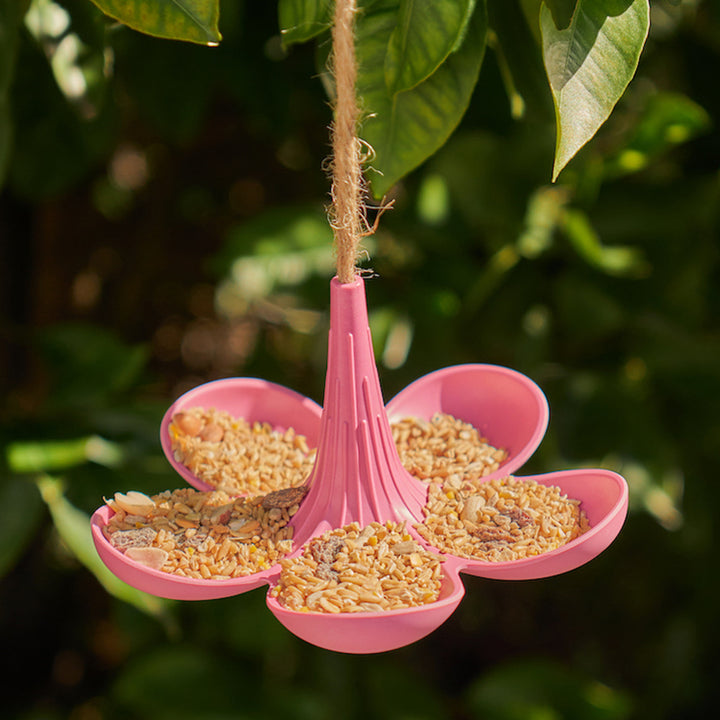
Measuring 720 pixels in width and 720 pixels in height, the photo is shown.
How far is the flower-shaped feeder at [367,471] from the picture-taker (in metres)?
0.37

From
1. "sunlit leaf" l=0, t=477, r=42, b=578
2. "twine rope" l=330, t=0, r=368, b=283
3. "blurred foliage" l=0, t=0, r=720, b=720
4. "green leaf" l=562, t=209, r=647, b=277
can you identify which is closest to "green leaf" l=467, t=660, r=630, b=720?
"blurred foliage" l=0, t=0, r=720, b=720

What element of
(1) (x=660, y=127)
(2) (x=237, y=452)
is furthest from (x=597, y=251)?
(2) (x=237, y=452)

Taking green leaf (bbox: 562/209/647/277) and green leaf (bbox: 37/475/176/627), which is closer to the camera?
green leaf (bbox: 37/475/176/627)

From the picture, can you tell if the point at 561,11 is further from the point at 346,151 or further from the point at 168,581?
the point at 168,581

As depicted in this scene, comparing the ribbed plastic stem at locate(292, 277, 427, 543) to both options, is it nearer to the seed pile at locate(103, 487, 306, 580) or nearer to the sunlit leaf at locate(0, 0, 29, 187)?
the seed pile at locate(103, 487, 306, 580)

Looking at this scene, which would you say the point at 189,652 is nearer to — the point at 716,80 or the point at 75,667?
the point at 75,667

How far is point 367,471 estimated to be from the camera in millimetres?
425

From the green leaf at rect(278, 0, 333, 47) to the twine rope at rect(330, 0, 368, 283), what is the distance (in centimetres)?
5

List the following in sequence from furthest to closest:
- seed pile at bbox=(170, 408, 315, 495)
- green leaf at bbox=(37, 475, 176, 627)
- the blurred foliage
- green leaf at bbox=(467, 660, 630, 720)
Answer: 1. green leaf at bbox=(467, 660, 630, 720)
2. the blurred foliage
3. green leaf at bbox=(37, 475, 176, 627)
4. seed pile at bbox=(170, 408, 315, 495)

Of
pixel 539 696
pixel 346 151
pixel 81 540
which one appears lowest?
pixel 539 696

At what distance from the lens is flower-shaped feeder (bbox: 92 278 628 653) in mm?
366

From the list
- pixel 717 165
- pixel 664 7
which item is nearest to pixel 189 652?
pixel 717 165

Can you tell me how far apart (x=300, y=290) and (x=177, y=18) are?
56 centimetres

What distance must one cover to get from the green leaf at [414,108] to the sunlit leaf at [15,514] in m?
0.48
